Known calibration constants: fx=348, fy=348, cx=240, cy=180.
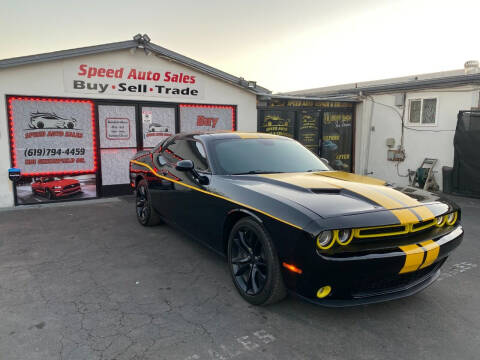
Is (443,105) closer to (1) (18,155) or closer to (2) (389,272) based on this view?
(2) (389,272)

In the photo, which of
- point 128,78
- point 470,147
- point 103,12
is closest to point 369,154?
point 470,147

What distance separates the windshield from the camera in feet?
12.5

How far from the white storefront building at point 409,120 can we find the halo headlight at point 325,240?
842cm

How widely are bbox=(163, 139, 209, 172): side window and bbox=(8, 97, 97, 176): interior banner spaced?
3.65 m

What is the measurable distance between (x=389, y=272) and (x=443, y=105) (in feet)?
28.7

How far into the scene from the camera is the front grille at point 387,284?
255cm

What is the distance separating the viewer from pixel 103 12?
8852 millimetres

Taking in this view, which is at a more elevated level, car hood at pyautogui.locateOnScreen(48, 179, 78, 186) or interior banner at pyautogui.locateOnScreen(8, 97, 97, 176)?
interior banner at pyautogui.locateOnScreen(8, 97, 97, 176)

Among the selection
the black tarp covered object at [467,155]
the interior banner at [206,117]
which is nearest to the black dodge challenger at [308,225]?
the interior banner at [206,117]

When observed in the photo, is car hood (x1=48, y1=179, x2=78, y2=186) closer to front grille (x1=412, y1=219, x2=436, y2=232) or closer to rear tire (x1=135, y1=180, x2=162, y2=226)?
rear tire (x1=135, y1=180, x2=162, y2=226)

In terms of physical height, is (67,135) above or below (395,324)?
above

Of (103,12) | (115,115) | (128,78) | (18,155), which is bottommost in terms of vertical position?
(18,155)

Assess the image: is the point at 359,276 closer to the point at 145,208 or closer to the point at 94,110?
the point at 145,208

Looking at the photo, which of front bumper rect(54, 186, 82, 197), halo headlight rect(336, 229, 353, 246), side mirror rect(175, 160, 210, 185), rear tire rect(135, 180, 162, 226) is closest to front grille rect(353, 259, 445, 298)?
halo headlight rect(336, 229, 353, 246)
